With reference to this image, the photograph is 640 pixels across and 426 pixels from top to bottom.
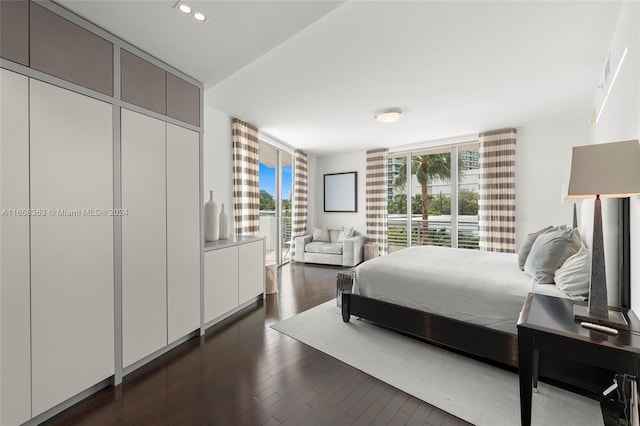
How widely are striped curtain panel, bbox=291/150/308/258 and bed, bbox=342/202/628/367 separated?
3.56 metres

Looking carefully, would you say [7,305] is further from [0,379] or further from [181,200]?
[181,200]

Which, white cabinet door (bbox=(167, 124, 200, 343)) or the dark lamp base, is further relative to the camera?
white cabinet door (bbox=(167, 124, 200, 343))

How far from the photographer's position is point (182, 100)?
2.53 metres

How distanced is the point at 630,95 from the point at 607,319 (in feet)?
4.25

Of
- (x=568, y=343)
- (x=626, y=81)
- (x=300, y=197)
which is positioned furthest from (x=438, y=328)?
(x=300, y=197)

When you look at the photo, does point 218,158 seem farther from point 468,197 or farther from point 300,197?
point 468,197

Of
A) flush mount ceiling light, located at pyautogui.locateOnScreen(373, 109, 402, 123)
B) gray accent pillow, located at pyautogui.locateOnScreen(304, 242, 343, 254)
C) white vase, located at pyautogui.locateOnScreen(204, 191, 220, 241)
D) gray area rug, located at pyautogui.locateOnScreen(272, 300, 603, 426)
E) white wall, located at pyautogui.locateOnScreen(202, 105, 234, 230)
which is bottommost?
gray area rug, located at pyautogui.locateOnScreen(272, 300, 603, 426)

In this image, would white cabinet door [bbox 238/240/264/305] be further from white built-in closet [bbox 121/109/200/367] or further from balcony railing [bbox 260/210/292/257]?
balcony railing [bbox 260/210/292/257]

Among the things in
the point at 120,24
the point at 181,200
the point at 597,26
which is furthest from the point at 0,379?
the point at 597,26

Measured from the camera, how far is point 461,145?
5.38 metres

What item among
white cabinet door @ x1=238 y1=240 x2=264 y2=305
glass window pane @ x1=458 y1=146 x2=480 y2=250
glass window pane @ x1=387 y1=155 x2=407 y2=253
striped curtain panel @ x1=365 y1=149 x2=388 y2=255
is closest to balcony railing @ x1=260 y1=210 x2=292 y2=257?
white cabinet door @ x1=238 y1=240 x2=264 y2=305

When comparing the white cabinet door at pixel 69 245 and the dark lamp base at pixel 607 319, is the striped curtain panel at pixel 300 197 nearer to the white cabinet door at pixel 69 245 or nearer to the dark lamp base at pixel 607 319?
the white cabinet door at pixel 69 245

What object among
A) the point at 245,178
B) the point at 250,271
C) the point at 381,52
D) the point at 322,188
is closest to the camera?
the point at 381,52

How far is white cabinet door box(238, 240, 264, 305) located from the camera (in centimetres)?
333
